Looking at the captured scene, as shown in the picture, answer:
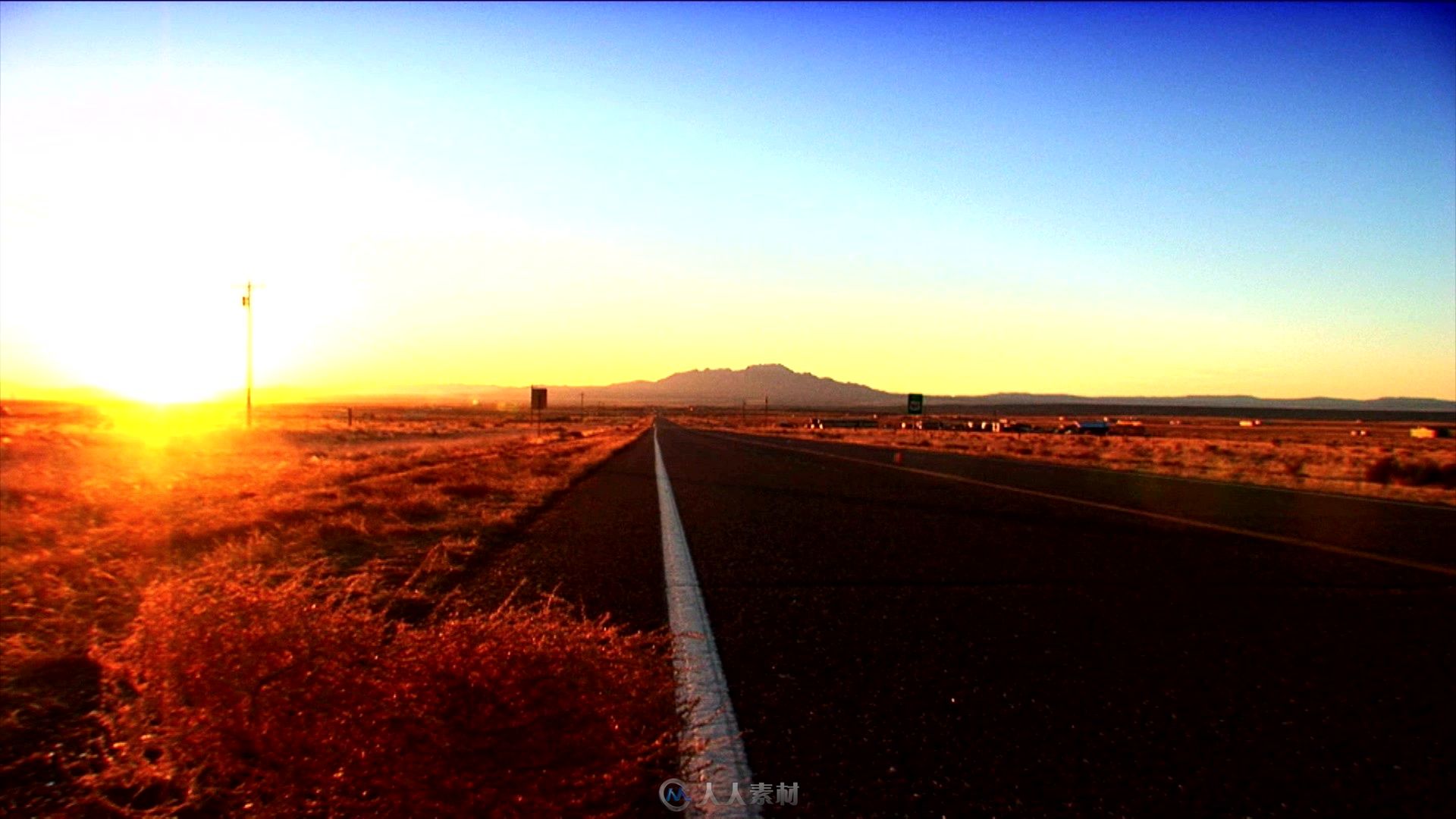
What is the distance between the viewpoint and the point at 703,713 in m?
4.58

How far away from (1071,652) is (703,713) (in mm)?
2482

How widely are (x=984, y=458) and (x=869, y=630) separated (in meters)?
27.0

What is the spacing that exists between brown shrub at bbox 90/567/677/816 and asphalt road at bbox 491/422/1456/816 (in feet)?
2.21

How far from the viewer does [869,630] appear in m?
6.57

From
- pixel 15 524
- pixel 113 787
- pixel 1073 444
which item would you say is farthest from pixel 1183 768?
pixel 1073 444

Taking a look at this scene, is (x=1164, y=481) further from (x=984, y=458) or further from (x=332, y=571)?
(x=332, y=571)

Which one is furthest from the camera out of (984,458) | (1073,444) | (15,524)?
(1073,444)

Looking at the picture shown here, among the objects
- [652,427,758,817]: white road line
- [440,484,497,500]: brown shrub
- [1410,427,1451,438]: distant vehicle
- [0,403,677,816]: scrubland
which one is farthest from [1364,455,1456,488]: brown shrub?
[1410,427,1451,438]: distant vehicle

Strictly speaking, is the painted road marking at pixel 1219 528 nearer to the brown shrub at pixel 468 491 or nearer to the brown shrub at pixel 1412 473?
the brown shrub at pixel 468 491

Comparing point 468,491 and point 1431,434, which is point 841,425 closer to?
point 1431,434

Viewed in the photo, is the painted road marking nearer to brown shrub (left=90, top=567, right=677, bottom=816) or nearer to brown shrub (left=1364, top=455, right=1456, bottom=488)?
brown shrub (left=90, top=567, right=677, bottom=816)

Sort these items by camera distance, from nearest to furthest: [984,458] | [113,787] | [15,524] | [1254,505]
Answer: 1. [113,787]
2. [15,524]
3. [1254,505]
4. [984,458]

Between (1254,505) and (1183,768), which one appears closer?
(1183,768)

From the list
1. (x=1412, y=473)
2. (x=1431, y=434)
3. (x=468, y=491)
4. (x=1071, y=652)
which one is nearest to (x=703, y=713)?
(x=1071, y=652)
